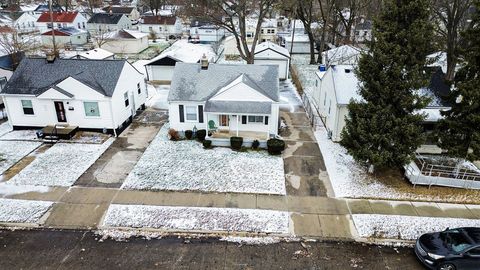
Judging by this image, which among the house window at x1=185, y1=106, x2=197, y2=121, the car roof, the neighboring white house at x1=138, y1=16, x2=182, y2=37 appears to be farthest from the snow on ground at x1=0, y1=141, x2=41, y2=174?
the neighboring white house at x1=138, y1=16, x2=182, y2=37

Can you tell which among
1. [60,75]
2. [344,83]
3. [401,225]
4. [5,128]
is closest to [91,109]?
[60,75]

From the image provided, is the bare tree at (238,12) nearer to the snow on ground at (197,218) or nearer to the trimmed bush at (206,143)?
the trimmed bush at (206,143)

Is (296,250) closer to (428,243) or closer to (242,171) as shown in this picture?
(428,243)

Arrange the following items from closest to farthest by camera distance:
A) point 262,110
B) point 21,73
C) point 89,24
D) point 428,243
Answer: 1. point 428,243
2. point 262,110
3. point 21,73
4. point 89,24

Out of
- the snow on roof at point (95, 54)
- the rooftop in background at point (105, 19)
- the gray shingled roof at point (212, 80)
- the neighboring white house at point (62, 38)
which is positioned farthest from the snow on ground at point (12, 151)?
the rooftop in background at point (105, 19)

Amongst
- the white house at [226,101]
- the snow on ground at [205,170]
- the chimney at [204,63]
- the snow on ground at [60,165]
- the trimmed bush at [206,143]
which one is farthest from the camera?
the chimney at [204,63]

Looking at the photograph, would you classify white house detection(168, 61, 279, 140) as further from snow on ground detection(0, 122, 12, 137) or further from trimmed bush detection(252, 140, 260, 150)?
snow on ground detection(0, 122, 12, 137)

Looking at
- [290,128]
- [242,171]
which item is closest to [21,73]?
[242,171]
